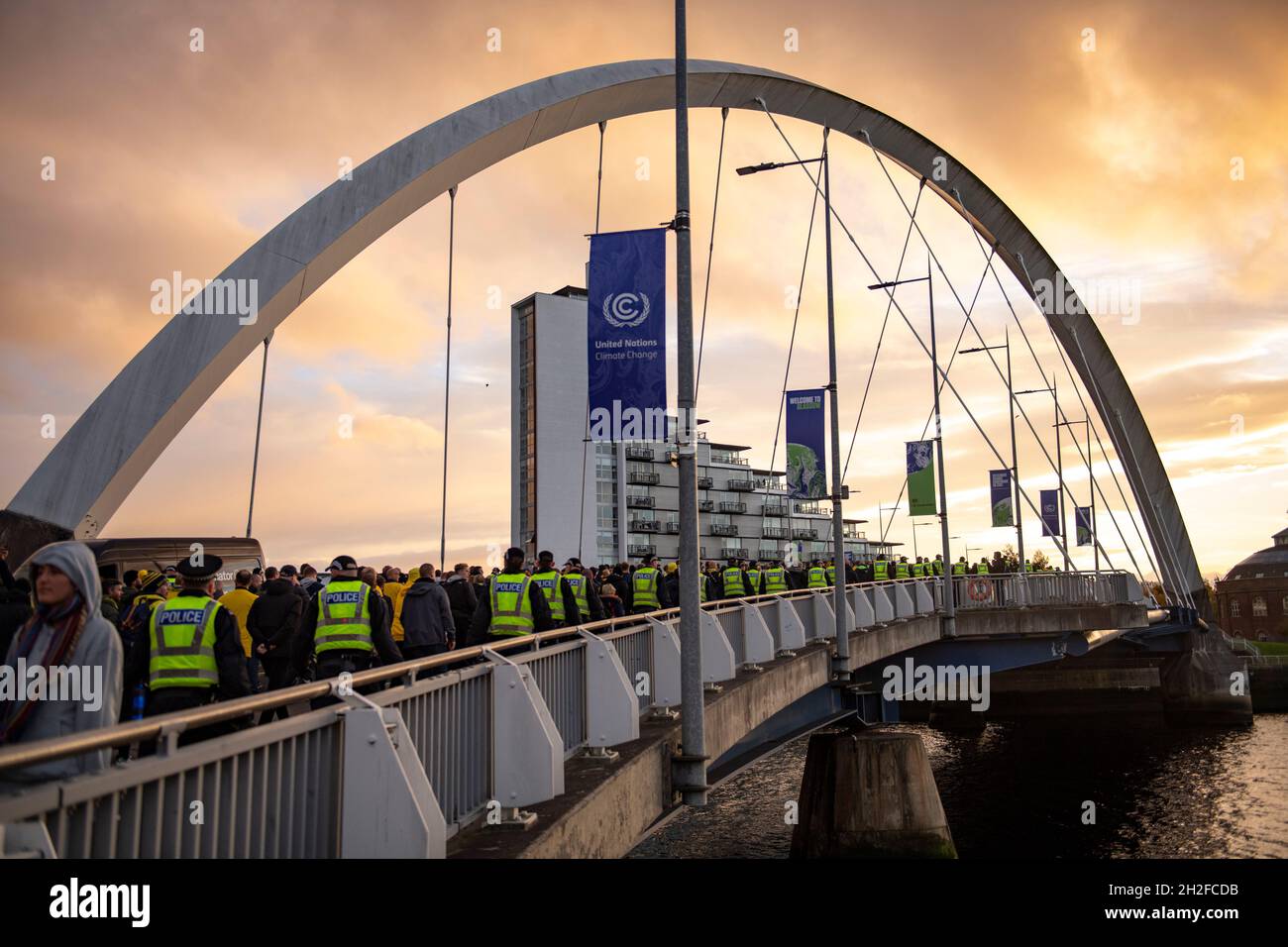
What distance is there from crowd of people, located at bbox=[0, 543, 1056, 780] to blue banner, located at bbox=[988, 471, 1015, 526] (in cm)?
2968

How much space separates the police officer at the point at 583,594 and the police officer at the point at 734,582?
692 cm

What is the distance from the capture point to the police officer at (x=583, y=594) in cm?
1184

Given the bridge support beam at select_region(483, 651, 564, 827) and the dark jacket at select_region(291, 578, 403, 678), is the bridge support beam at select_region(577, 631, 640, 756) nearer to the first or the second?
the dark jacket at select_region(291, 578, 403, 678)

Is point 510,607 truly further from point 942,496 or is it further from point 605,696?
point 942,496

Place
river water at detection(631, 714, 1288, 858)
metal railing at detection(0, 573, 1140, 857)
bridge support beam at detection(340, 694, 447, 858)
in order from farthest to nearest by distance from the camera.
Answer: river water at detection(631, 714, 1288, 858) → bridge support beam at detection(340, 694, 447, 858) → metal railing at detection(0, 573, 1140, 857)

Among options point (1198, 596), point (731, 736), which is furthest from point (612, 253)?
point (1198, 596)

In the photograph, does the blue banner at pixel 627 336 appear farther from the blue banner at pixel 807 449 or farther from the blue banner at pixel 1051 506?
the blue banner at pixel 1051 506

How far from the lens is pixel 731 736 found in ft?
42.3

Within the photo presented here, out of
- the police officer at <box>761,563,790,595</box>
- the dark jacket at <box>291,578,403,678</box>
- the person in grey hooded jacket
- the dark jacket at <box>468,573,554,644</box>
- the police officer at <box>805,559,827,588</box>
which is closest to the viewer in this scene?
the person in grey hooded jacket

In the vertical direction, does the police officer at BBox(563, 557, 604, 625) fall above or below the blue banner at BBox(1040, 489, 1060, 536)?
below

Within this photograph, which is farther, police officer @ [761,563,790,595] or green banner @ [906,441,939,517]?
green banner @ [906,441,939,517]

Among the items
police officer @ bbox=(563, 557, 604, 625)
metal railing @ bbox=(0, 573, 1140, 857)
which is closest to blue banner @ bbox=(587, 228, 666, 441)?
police officer @ bbox=(563, 557, 604, 625)

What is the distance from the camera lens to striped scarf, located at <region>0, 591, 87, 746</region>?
153 inches
